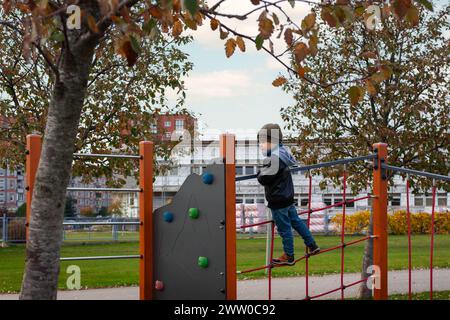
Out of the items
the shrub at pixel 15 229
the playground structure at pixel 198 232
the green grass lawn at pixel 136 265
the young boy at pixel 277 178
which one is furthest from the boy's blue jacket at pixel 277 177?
the shrub at pixel 15 229

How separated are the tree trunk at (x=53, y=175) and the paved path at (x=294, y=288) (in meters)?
5.83

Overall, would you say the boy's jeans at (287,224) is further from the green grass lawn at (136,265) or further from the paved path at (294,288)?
the green grass lawn at (136,265)

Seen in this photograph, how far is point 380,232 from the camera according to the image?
812 centimetres

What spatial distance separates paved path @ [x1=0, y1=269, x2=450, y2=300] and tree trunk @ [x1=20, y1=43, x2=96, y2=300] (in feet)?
19.1

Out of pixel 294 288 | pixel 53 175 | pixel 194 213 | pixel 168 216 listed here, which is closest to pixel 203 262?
pixel 194 213

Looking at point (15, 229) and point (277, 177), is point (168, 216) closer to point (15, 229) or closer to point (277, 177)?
point (277, 177)

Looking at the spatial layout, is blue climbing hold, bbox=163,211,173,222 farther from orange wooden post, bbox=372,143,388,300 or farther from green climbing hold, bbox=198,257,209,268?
orange wooden post, bbox=372,143,388,300

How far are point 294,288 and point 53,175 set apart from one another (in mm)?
8259

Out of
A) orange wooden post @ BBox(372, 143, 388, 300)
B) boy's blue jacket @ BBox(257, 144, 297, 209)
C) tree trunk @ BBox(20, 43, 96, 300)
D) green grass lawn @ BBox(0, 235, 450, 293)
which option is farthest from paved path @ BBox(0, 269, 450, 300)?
tree trunk @ BBox(20, 43, 96, 300)

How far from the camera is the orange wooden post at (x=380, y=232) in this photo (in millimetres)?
8109

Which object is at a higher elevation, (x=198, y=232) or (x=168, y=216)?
(x=168, y=216)

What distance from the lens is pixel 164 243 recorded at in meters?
7.61

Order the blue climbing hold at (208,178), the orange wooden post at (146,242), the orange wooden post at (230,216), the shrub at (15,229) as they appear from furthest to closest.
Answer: the shrub at (15,229) → the orange wooden post at (146,242) → the blue climbing hold at (208,178) → the orange wooden post at (230,216)
